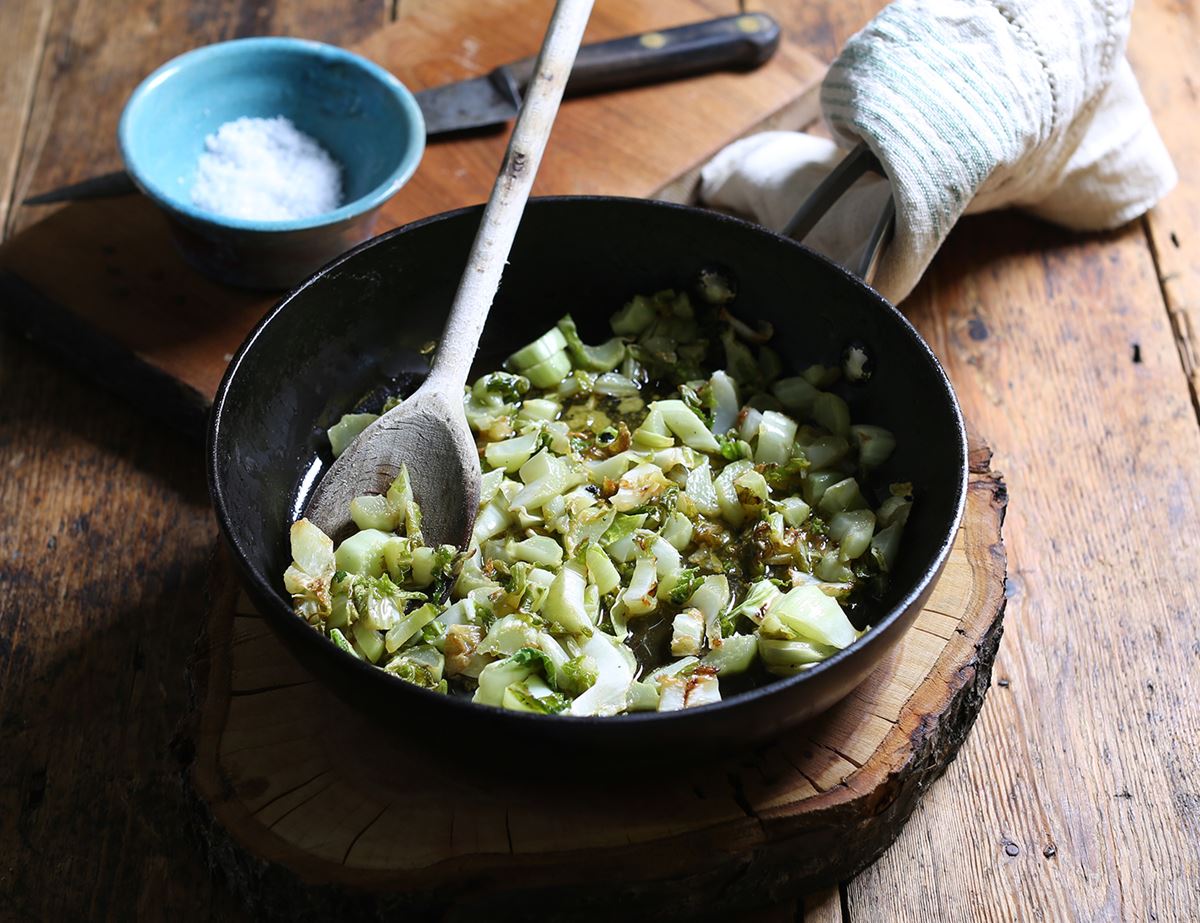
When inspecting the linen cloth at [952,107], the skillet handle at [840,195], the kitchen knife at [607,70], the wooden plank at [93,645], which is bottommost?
the wooden plank at [93,645]


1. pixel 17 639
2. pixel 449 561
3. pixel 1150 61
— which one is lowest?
pixel 17 639

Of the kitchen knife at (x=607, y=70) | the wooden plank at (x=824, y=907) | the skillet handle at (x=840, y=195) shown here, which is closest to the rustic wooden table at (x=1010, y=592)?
the wooden plank at (x=824, y=907)

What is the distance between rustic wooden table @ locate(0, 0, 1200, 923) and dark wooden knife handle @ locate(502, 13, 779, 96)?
47cm

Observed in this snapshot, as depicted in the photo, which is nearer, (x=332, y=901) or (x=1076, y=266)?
(x=332, y=901)

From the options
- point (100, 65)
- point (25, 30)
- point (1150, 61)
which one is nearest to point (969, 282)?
point (1150, 61)

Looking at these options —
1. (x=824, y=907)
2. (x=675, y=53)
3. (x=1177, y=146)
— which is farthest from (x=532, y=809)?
(x=1177, y=146)

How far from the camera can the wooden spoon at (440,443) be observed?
1.31m

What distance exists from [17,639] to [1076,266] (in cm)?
161

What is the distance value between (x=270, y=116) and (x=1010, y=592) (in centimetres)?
129

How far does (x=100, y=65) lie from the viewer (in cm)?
216

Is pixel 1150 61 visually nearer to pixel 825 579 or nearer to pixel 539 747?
pixel 825 579

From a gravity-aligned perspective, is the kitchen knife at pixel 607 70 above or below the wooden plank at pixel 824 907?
above

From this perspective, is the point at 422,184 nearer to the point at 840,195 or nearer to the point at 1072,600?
the point at 840,195

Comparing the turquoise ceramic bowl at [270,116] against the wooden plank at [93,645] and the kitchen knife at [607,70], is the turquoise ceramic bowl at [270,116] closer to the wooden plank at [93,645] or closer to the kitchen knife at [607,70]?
the kitchen knife at [607,70]
